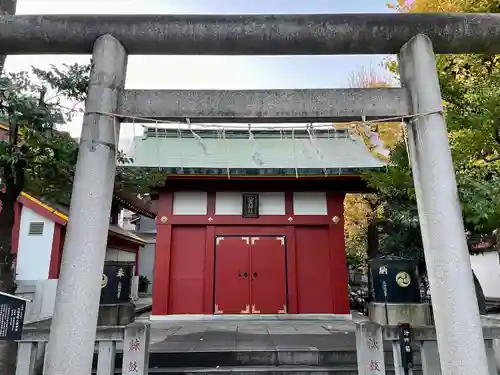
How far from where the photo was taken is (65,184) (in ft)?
13.5

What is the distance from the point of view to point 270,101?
328 centimetres

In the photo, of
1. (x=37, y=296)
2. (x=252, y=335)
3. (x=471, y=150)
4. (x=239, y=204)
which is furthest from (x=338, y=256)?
(x=37, y=296)

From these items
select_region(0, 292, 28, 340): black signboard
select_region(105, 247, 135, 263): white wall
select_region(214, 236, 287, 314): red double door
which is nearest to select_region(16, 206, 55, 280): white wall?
select_region(105, 247, 135, 263): white wall

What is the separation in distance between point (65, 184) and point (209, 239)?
5824 mm

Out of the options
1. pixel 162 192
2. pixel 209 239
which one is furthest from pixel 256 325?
pixel 162 192

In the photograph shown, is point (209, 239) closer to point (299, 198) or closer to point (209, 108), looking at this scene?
point (299, 198)

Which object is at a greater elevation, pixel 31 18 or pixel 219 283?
pixel 31 18

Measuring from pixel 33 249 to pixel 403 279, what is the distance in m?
9.10

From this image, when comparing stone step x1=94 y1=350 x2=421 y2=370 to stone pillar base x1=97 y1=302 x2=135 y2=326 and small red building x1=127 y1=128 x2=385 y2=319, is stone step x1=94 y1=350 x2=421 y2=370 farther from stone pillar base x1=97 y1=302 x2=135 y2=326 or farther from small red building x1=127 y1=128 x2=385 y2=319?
small red building x1=127 y1=128 x2=385 y2=319

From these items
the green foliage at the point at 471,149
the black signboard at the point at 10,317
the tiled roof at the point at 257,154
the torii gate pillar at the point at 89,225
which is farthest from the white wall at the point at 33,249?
the green foliage at the point at 471,149

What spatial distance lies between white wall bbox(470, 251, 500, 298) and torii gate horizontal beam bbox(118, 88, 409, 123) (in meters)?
14.8

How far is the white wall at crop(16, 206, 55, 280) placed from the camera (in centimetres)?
946

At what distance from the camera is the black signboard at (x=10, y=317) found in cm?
287

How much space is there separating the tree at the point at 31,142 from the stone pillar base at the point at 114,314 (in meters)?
3.04
